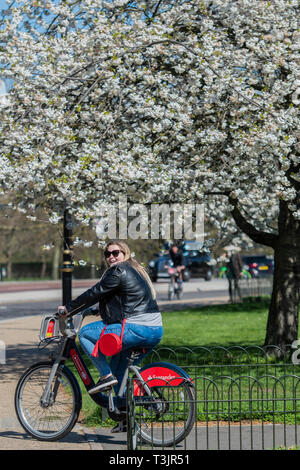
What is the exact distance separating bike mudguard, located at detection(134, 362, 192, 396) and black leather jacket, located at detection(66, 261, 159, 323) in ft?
1.51

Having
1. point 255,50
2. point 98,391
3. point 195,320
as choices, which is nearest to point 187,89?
point 255,50

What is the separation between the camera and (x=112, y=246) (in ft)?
21.3

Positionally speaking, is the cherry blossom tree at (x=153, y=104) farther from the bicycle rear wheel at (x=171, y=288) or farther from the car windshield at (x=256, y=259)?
the car windshield at (x=256, y=259)

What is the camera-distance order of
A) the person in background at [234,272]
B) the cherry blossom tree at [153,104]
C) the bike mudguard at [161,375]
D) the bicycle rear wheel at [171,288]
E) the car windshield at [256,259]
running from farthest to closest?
the car windshield at [256,259] < the bicycle rear wheel at [171,288] < the person in background at [234,272] < the cherry blossom tree at [153,104] < the bike mudguard at [161,375]

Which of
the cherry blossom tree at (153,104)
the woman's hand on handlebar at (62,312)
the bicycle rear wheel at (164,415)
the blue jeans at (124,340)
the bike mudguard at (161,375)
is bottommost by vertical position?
the bicycle rear wheel at (164,415)

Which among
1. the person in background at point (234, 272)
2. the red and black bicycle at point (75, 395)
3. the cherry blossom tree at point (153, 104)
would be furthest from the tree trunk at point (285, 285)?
the person in background at point (234, 272)

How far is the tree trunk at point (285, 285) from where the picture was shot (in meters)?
10.7

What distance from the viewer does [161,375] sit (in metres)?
6.12

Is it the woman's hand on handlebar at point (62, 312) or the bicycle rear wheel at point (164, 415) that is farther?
the woman's hand on handlebar at point (62, 312)

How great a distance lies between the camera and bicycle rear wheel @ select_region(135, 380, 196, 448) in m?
5.89

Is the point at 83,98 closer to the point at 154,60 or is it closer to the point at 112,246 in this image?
the point at 154,60

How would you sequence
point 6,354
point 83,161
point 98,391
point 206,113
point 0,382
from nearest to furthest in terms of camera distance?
point 98,391 < point 83,161 < point 206,113 < point 0,382 < point 6,354

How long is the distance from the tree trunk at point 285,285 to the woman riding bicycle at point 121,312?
471 cm

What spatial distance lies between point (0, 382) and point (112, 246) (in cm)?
373
